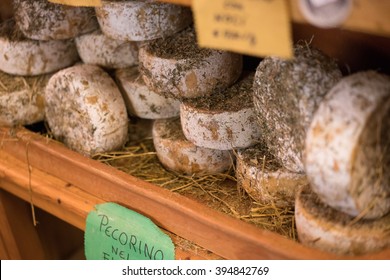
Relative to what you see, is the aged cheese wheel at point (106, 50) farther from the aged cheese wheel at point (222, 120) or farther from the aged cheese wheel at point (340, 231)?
the aged cheese wheel at point (340, 231)

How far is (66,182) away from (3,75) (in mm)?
430

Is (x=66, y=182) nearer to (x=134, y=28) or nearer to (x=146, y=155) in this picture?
(x=146, y=155)

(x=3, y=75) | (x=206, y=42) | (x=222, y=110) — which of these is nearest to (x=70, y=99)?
(x=3, y=75)

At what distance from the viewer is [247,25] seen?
30.4 inches

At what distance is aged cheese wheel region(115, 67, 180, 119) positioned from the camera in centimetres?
146

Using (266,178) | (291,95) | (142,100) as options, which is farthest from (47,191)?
(291,95)

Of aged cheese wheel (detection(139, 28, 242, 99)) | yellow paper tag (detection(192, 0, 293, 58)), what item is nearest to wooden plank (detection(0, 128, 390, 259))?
aged cheese wheel (detection(139, 28, 242, 99))

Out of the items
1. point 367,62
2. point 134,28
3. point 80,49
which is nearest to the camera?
point 367,62

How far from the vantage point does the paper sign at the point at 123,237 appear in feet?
3.89

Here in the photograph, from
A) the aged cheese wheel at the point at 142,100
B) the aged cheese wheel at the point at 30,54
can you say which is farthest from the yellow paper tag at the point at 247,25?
the aged cheese wheel at the point at 30,54

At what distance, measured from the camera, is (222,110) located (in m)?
1.23

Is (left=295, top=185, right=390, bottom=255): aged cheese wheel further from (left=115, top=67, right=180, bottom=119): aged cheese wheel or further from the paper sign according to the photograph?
(left=115, top=67, right=180, bottom=119): aged cheese wheel

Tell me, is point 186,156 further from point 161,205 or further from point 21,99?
point 21,99
